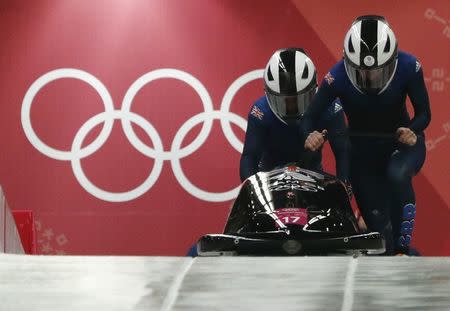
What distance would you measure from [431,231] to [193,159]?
1.67 metres

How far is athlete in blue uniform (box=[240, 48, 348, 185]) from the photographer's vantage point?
211 inches

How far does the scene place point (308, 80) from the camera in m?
5.45

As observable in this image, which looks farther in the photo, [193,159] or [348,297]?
[193,159]

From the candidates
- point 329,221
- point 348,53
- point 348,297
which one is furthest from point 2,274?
point 348,53

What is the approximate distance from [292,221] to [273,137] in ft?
5.17

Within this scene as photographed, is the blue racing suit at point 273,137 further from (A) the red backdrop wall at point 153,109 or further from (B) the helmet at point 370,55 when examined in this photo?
(A) the red backdrop wall at point 153,109

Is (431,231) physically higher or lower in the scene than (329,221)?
lower

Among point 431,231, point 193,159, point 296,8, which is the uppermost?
point 296,8

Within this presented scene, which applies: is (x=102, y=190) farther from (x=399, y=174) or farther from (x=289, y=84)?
(x=399, y=174)

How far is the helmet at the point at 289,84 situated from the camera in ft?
17.6

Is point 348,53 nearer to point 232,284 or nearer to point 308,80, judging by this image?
point 308,80

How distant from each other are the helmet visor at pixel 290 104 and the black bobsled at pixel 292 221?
0.98m

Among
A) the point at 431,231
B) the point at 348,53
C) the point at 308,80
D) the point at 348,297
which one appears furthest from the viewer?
the point at 431,231

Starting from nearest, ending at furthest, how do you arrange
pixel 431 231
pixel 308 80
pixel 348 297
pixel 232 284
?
pixel 348 297
pixel 232 284
pixel 308 80
pixel 431 231
